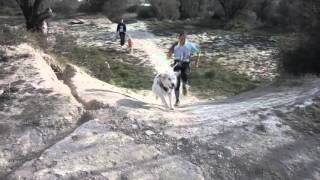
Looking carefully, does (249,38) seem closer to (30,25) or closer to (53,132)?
(30,25)

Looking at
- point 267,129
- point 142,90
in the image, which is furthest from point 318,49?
point 267,129

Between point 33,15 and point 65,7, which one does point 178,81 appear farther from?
point 65,7

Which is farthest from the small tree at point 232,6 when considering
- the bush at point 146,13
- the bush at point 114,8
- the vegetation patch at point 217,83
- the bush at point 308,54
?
the bush at point 308,54

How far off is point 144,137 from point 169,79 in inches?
118

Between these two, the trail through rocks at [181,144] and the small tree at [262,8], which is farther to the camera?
the small tree at [262,8]

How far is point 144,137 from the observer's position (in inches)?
354

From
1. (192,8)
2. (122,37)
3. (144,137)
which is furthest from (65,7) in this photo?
(144,137)

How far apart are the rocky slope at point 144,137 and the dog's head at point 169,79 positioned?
711 mm

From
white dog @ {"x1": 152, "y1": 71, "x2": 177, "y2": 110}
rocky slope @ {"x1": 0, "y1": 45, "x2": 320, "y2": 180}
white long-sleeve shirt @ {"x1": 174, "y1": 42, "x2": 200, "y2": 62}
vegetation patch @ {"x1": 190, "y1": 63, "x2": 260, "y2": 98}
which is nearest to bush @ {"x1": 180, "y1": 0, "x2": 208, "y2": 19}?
vegetation patch @ {"x1": 190, "y1": 63, "x2": 260, "y2": 98}

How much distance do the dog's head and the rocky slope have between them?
0.71 m

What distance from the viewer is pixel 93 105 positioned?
1044cm

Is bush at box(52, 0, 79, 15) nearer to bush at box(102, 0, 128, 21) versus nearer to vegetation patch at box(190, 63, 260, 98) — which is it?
bush at box(102, 0, 128, 21)

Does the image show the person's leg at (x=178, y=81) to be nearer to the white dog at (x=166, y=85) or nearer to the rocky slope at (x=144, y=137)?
the white dog at (x=166, y=85)

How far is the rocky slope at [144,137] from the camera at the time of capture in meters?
8.11
